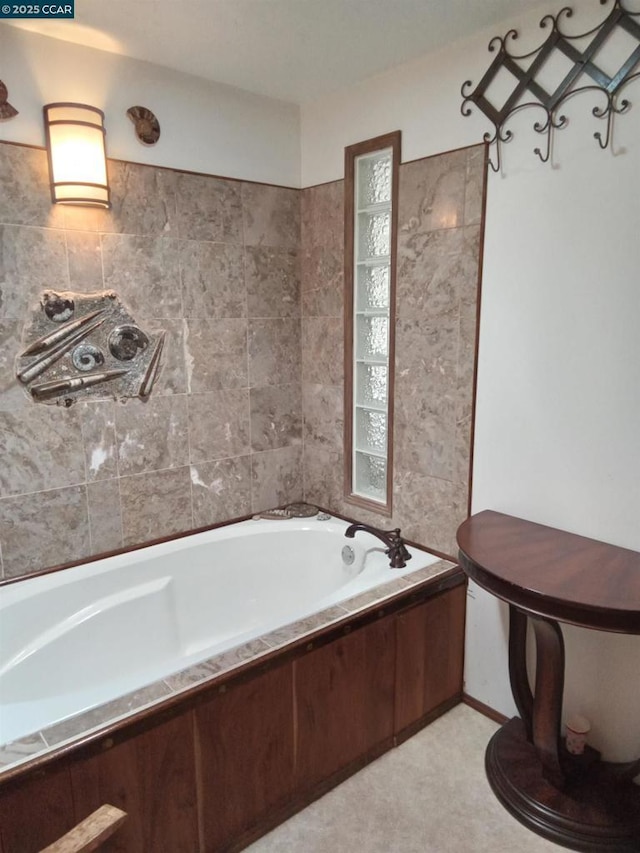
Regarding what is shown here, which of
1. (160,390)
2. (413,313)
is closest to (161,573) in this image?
(160,390)

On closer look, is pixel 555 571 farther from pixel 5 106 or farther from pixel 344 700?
pixel 5 106

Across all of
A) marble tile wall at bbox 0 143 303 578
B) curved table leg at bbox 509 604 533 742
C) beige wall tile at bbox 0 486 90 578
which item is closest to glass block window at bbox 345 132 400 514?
marble tile wall at bbox 0 143 303 578

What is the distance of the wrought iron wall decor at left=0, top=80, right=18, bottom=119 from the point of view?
1.92m

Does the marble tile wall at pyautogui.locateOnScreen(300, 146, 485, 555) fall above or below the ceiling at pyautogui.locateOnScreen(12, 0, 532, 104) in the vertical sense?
below

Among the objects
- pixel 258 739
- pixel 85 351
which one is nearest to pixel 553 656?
pixel 258 739

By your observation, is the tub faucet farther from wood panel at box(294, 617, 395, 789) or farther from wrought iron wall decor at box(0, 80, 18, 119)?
wrought iron wall decor at box(0, 80, 18, 119)

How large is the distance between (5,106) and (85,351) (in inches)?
33.9

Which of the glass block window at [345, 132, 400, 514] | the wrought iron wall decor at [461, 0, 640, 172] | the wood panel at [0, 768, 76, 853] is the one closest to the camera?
the wood panel at [0, 768, 76, 853]

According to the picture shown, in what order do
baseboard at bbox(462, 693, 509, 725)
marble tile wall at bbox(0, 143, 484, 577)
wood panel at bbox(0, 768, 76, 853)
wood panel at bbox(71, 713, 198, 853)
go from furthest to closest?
baseboard at bbox(462, 693, 509, 725), marble tile wall at bbox(0, 143, 484, 577), wood panel at bbox(71, 713, 198, 853), wood panel at bbox(0, 768, 76, 853)

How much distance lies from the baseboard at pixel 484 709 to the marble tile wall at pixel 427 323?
61 cm

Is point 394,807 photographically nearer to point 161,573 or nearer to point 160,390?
point 161,573

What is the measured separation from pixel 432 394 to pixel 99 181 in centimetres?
149

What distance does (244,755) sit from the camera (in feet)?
5.46

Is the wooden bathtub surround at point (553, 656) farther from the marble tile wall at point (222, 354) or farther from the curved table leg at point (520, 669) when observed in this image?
the marble tile wall at point (222, 354)
